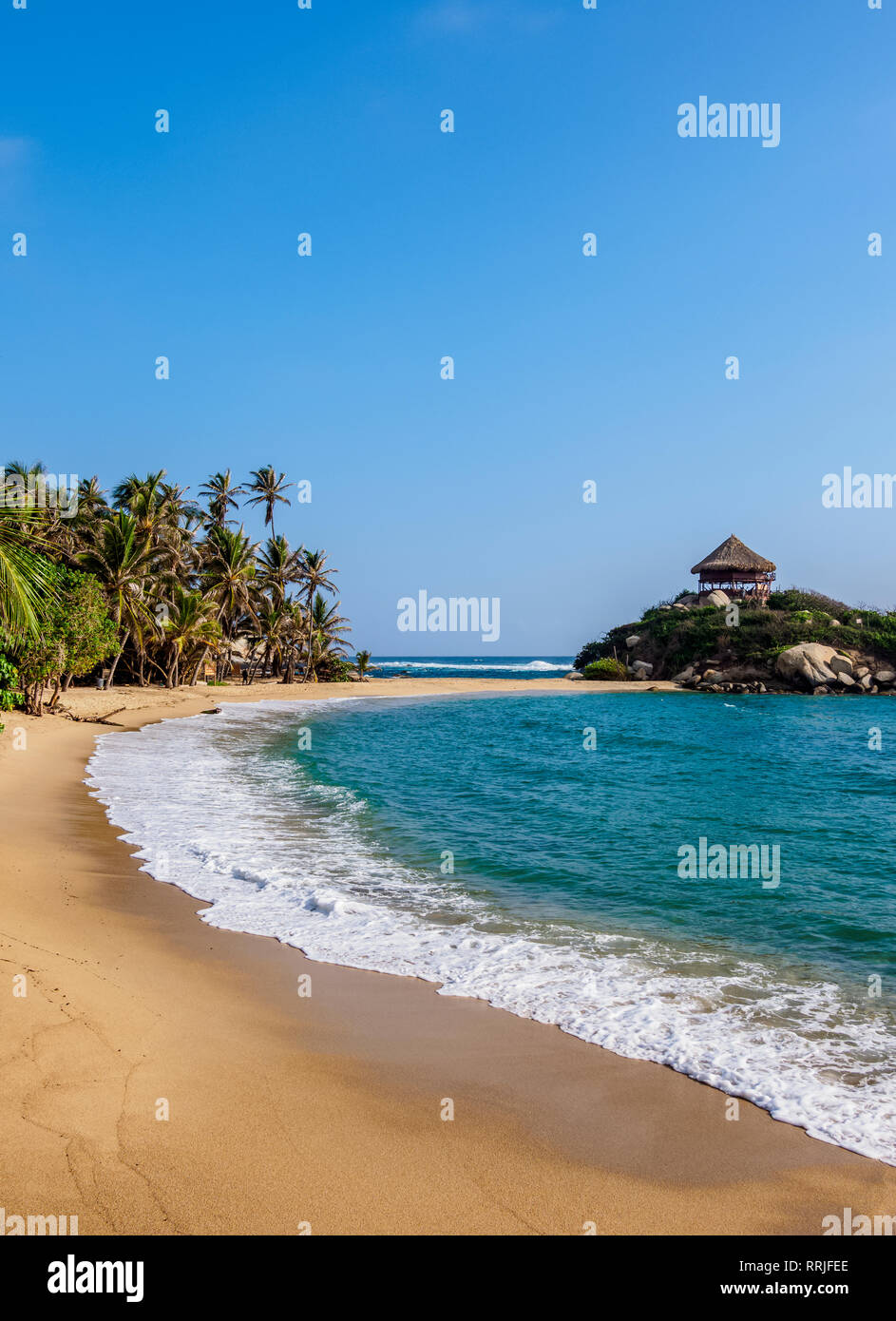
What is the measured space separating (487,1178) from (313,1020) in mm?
2498

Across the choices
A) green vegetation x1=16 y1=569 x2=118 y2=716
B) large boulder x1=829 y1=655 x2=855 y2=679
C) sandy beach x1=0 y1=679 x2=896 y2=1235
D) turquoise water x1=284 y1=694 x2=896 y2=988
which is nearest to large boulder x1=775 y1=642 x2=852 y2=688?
A: large boulder x1=829 y1=655 x2=855 y2=679

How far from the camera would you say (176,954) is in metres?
7.60

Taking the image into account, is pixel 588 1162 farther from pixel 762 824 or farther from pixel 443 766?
pixel 443 766

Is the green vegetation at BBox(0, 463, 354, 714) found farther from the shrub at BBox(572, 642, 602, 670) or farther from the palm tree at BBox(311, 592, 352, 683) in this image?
the shrub at BBox(572, 642, 602, 670)

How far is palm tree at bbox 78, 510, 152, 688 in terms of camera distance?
37312mm

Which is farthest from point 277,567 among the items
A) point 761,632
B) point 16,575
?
point 16,575

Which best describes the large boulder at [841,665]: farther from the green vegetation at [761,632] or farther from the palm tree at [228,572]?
the palm tree at [228,572]

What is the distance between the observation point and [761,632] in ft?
201

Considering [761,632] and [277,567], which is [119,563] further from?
[761,632]

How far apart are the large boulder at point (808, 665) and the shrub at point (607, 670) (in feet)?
48.3

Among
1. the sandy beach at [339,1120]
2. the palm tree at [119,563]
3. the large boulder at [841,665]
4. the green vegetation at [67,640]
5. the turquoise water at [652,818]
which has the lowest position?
the turquoise water at [652,818]

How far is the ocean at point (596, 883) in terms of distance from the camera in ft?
20.3

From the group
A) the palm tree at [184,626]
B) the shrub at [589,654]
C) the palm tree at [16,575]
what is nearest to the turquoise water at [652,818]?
the palm tree at [16,575]
